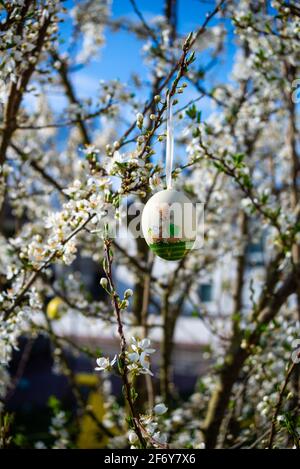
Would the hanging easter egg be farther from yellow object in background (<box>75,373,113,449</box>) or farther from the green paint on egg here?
yellow object in background (<box>75,373,113,449</box>)

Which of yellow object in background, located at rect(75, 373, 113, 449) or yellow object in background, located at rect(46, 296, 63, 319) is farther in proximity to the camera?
yellow object in background, located at rect(46, 296, 63, 319)

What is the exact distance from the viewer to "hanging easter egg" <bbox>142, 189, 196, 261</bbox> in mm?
1710

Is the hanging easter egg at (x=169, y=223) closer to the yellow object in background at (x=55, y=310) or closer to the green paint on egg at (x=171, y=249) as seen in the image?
the green paint on egg at (x=171, y=249)

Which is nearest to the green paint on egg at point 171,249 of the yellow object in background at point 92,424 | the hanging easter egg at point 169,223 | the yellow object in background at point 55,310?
the hanging easter egg at point 169,223

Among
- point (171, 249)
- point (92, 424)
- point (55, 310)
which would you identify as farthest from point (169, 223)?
point (92, 424)

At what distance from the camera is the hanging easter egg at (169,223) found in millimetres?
1710

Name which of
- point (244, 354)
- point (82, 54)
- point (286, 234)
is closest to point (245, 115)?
point (286, 234)

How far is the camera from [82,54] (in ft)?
20.7

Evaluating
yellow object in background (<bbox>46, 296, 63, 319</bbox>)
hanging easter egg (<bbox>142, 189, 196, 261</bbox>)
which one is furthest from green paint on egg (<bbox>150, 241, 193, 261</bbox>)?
yellow object in background (<bbox>46, 296, 63, 319</bbox>)

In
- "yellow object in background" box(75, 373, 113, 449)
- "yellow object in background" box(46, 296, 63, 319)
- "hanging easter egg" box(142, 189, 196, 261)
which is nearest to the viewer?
"hanging easter egg" box(142, 189, 196, 261)

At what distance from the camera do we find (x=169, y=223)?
1.72m

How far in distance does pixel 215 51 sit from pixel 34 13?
152 inches

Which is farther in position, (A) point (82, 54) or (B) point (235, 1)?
(A) point (82, 54)
